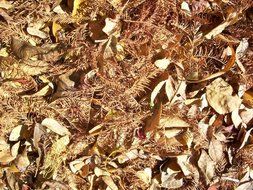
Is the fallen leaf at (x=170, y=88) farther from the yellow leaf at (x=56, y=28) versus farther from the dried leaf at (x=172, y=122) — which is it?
the yellow leaf at (x=56, y=28)

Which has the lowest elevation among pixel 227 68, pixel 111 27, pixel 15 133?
pixel 15 133

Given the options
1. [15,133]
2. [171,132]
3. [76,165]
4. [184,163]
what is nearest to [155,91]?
[171,132]

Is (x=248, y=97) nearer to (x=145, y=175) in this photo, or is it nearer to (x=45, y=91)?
(x=145, y=175)

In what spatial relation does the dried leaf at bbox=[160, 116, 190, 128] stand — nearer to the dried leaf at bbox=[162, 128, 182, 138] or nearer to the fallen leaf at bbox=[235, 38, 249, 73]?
the dried leaf at bbox=[162, 128, 182, 138]

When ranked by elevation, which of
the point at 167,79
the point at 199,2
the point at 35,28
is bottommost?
the point at 167,79

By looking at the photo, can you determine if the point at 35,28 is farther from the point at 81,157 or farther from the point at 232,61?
the point at 232,61

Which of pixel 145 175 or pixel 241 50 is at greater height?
pixel 241 50

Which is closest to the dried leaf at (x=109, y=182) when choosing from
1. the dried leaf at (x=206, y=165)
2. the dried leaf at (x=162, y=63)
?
the dried leaf at (x=206, y=165)

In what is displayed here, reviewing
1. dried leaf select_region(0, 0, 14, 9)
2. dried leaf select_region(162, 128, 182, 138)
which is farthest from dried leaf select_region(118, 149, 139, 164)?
dried leaf select_region(0, 0, 14, 9)

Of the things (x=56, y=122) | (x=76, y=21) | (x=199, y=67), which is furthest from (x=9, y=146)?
(x=199, y=67)
